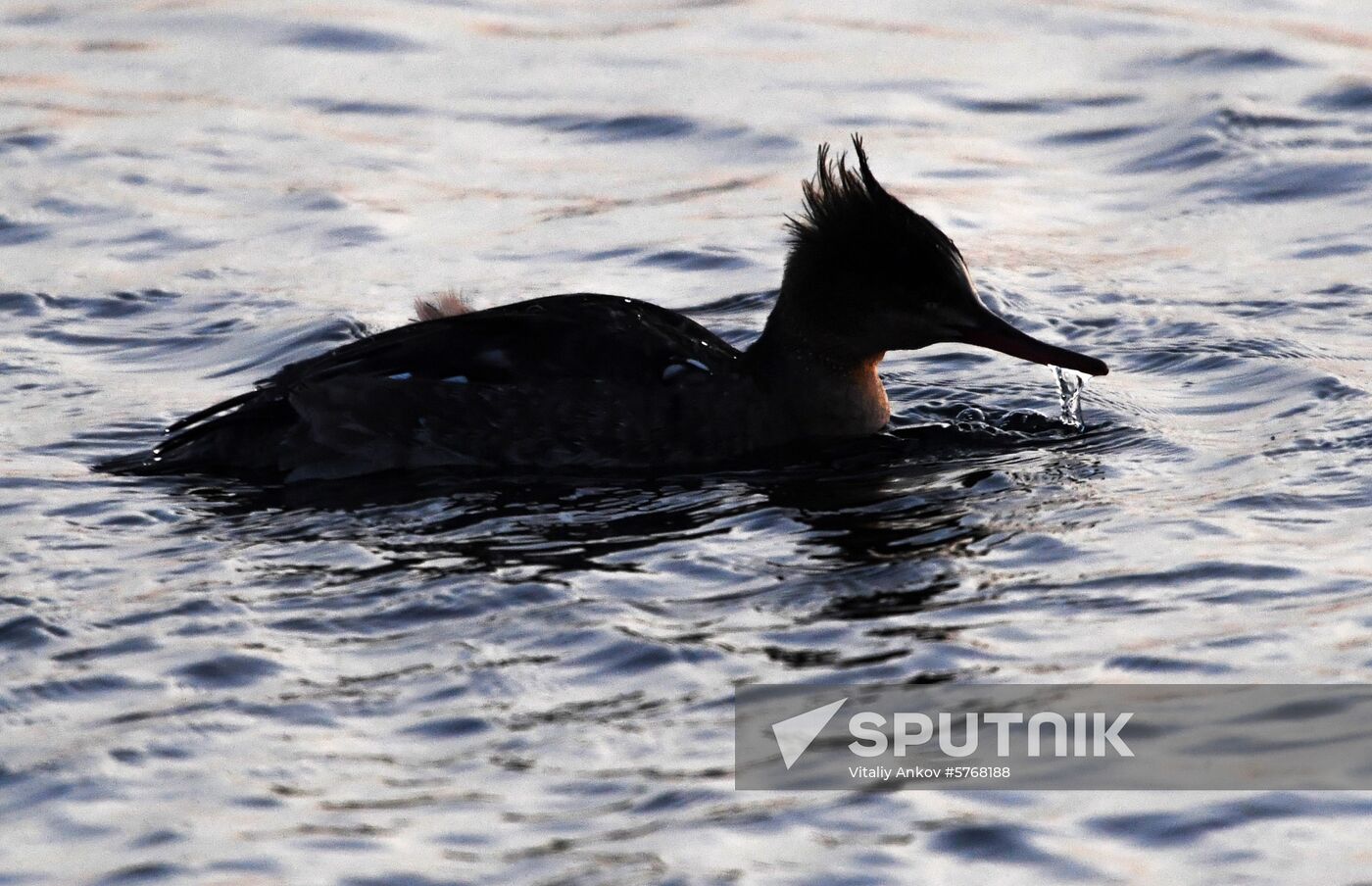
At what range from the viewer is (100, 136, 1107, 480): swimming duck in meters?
9.27

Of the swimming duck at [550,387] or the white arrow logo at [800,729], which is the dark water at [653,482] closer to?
the white arrow logo at [800,729]

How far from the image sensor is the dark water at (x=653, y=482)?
596 cm

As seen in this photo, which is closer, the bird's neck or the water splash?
the bird's neck

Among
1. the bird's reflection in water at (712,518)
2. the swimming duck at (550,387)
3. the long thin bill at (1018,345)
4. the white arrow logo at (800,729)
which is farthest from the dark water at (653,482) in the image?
the long thin bill at (1018,345)

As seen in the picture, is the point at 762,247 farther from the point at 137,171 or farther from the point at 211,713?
the point at 211,713

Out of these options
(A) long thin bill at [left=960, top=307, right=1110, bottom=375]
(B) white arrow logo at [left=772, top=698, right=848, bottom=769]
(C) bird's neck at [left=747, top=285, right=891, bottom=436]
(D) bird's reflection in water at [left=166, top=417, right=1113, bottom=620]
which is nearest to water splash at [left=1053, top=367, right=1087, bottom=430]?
(D) bird's reflection in water at [left=166, top=417, right=1113, bottom=620]

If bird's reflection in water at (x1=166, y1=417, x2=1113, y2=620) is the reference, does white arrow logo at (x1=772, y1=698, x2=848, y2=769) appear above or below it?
below

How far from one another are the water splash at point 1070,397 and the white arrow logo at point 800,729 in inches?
144

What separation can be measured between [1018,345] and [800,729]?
131 inches

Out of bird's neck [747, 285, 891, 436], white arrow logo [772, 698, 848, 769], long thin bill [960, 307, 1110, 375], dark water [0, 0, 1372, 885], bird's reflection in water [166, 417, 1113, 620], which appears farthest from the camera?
bird's neck [747, 285, 891, 436]

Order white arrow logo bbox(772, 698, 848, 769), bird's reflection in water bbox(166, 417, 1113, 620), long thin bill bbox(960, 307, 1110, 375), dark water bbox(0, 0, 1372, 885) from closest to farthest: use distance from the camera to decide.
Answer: dark water bbox(0, 0, 1372, 885) < white arrow logo bbox(772, 698, 848, 769) < bird's reflection in water bbox(166, 417, 1113, 620) < long thin bill bbox(960, 307, 1110, 375)

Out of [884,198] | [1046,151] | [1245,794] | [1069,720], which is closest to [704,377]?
[884,198]

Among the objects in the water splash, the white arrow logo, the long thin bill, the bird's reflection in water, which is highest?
the long thin bill

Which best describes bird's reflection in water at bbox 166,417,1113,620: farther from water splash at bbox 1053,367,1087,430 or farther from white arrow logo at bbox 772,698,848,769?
white arrow logo at bbox 772,698,848,769
